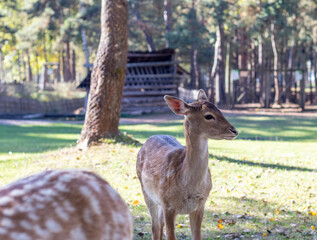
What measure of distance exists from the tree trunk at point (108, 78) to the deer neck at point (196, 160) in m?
7.77

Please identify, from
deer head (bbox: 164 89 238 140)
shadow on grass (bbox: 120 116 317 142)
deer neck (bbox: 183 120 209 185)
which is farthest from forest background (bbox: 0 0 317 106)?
deer neck (bbox: 183 120 209 185)

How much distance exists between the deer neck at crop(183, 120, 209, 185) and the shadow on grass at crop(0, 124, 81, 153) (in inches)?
427

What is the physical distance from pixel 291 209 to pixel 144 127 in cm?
1518

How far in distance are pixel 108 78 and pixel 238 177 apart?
4659mm

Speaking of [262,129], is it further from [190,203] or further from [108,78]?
[190,203]

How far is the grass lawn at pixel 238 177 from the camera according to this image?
7309 millimetres

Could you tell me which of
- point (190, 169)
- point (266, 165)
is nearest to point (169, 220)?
point (190, 169)

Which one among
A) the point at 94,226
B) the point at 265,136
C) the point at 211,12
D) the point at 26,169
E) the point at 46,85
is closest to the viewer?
the point at 94,226

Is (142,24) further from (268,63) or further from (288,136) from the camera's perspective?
(288,136)

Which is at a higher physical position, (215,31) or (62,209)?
(215,31)

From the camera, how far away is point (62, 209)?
2600 millimetres

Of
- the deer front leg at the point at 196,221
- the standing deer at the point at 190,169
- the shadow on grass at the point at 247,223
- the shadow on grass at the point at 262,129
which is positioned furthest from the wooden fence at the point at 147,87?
the deer front leg at the point at 196,221

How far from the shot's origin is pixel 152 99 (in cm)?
3331

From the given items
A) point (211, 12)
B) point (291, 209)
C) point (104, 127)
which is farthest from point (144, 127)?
point (211, 12)
